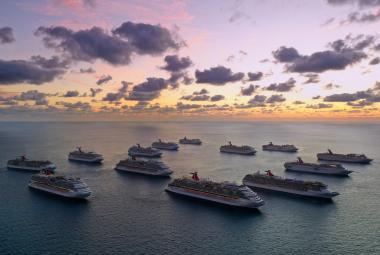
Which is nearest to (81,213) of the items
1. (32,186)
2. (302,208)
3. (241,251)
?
(32,186)

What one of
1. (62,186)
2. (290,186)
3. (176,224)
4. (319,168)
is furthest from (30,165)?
(319,168)

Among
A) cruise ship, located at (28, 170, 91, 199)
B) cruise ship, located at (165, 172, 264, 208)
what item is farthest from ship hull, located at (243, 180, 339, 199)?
cruise ship, located at (28, 170, 91, 199)

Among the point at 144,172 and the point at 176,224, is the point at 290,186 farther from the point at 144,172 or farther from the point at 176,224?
the point at 144,172

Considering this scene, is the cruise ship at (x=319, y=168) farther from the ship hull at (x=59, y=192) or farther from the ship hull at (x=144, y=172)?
the ship hull at (x=59, y=192)

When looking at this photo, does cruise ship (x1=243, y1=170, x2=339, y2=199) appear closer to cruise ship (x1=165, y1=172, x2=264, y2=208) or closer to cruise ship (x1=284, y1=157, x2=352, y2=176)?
cruise ship (x1=165, y1=172, x2=264, y2=208)

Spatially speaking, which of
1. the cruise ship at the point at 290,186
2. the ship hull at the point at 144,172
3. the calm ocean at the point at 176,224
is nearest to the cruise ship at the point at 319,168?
the calm ocean at the point at 176,224

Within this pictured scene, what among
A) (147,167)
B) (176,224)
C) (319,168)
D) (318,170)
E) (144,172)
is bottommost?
(176,224)
